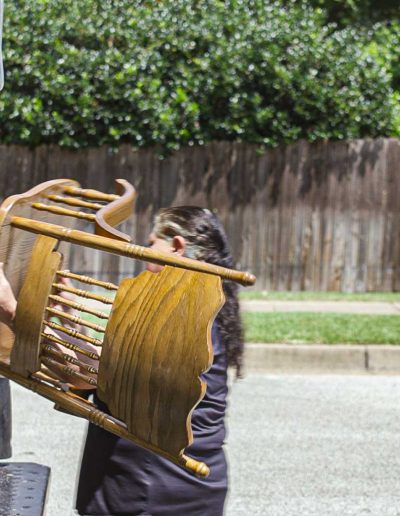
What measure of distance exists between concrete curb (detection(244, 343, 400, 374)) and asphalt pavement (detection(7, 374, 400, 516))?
34 centimetres

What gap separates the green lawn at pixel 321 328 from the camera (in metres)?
9.03

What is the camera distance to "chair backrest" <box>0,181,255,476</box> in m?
2.14

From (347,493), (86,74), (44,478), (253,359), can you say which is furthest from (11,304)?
(86,74)

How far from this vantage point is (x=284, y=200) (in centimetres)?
1353

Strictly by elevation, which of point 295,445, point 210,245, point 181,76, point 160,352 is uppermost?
point 181,76

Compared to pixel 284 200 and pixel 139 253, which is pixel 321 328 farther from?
pixel 139 253

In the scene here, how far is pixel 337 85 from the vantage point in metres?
13.2

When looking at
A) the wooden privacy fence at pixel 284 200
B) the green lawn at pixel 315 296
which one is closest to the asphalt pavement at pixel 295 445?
the green lawn at pixel 315 296

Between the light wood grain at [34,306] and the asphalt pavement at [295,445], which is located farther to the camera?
the asphalt pavement at [295,445]

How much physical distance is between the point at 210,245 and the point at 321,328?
6488 mm

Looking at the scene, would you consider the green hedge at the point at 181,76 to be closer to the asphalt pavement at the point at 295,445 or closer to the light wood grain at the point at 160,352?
the asphalt pavement at the point at 295,445

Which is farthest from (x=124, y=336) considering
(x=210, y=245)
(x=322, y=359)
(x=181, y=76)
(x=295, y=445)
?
(x=181, y=76)

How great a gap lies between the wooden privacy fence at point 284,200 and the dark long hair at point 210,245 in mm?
10277

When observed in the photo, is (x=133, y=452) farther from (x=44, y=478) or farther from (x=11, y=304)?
(x=11, y=304)
